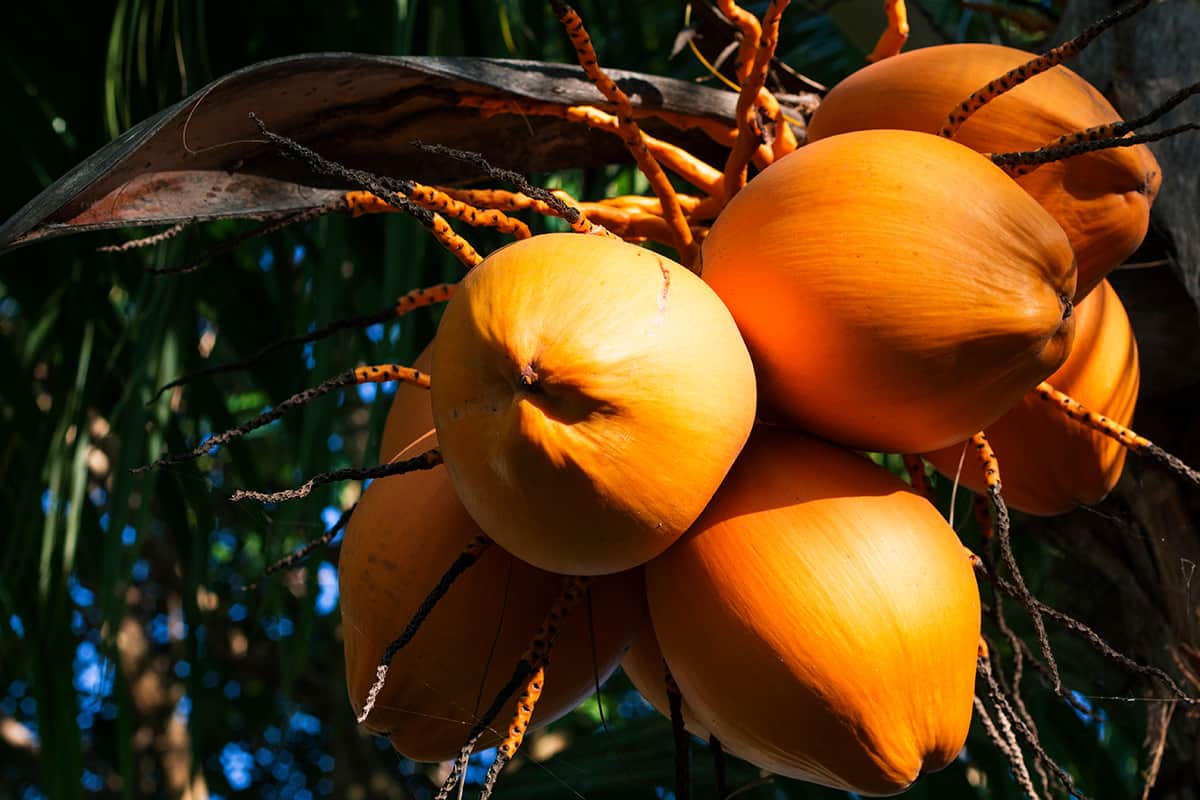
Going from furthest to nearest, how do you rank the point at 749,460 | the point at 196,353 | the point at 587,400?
the point at 196,353 → the point at 749,460 → the point at 587,400

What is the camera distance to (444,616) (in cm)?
96

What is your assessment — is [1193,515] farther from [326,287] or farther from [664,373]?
[326,287]

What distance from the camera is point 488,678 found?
99 cm

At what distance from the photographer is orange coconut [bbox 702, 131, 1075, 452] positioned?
86cm

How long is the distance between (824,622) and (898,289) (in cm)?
25

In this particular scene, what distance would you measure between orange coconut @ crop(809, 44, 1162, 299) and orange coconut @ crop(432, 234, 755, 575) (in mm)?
377

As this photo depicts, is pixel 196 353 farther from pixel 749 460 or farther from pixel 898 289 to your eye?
pixel 898 289

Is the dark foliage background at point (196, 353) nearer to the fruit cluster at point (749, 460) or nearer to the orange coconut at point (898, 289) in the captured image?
the fruit cluster at point (749, 460)

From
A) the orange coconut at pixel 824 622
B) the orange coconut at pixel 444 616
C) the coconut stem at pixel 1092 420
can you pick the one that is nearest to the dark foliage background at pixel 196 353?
the orange coconut at pixel 444 616

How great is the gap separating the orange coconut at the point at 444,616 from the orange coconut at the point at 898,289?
249 millimetres

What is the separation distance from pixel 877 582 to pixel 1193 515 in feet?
2.77

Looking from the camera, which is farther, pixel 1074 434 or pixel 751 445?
pixel 1074 434

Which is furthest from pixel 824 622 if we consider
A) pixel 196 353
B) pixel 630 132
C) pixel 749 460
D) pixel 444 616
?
pixel 196 353

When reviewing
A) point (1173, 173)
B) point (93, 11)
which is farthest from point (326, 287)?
point (1173, 173)
